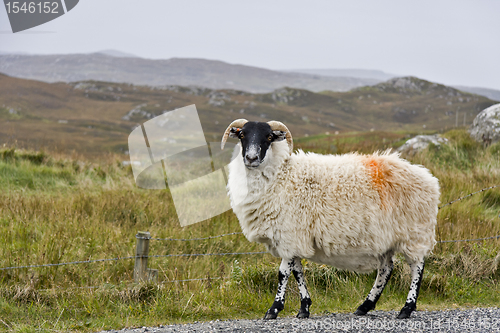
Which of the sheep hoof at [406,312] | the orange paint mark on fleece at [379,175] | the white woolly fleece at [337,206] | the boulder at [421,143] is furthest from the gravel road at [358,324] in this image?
the boulder at [421,143]

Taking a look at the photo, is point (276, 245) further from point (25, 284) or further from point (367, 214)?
point (25, 284)

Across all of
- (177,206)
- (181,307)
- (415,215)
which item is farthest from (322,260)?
(177,206)

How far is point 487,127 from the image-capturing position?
1516cm

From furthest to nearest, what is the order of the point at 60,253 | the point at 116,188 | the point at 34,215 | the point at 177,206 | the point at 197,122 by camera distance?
the point at 116,188, the point at 177,206, the point at 34,215, the point at 60,253, the point at 197,122

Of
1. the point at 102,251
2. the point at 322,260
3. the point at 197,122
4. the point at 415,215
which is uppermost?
the point at 197,122

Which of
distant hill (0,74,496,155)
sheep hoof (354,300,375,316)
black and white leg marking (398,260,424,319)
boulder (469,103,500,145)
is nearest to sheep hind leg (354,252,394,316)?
sheep hoof (354,300,375,316)

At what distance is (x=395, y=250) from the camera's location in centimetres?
509

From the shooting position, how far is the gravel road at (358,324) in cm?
469

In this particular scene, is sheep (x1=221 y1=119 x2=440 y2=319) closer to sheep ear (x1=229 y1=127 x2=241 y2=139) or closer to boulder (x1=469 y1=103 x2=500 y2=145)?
sheep ear (x1=229 y1=127 x2=241 y2=139)

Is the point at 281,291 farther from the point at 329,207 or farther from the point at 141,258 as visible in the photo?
the point at 141,258

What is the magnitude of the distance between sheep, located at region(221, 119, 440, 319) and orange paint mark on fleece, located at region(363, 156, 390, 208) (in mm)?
12

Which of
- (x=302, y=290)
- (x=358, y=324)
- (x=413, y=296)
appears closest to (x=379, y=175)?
(x=413, y=296)

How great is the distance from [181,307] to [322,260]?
6.41 feet

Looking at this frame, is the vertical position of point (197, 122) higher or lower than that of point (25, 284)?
higher
